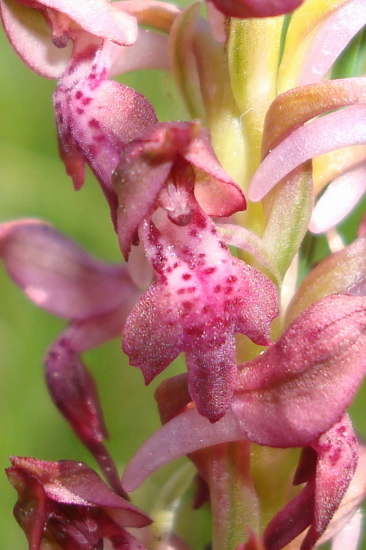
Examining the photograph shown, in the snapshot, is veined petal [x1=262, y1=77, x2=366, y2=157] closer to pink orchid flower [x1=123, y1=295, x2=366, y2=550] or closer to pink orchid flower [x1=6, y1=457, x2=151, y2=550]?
pink orchid flower [x1=123, y1=295, x2=366, y2=550]

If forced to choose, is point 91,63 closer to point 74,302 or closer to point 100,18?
point 100,18

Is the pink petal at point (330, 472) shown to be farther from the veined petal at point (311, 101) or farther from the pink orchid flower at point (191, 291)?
the veined petal at point (311, 101)

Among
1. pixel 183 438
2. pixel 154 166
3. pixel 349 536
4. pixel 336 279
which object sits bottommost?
pixel 349 536

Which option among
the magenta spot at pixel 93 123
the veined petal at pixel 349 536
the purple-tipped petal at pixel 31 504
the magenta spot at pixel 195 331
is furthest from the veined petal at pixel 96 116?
the veined petal at pixel 349 536

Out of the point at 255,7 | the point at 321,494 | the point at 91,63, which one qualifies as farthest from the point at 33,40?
the point at 321,494

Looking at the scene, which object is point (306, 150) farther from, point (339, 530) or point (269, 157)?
point (339, 530)
